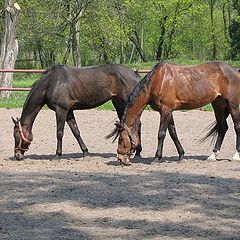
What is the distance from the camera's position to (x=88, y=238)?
17.2 ft

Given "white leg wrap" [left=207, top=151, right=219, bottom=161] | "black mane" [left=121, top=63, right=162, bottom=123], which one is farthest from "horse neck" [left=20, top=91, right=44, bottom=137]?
"white leg wrap" [left=207, top=151, right=219, bottom=161]

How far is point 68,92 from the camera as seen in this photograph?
33.9ft

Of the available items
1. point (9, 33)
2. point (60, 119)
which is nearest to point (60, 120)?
point (60, 119)

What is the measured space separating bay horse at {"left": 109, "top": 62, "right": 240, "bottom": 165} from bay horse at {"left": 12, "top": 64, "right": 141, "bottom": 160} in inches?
33.3

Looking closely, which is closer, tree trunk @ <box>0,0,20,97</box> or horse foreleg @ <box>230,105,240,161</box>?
horse foreleg @ <box>230,105,240,161</box>

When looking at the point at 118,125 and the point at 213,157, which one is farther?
the point at 213,157

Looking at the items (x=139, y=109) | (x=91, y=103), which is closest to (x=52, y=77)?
(x=91, y=103)

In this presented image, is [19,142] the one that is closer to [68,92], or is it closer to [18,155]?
Answer: [18,155]

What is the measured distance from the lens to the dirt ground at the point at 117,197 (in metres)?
5.52

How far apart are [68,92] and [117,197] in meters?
3.80

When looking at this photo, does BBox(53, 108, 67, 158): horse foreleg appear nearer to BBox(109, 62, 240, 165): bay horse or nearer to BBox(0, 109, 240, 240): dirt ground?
BBox(0, 109, 240, 240): dirt ground

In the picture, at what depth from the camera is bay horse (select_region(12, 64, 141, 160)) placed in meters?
10.2

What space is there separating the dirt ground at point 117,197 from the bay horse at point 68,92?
49cm

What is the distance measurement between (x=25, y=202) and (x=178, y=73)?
408 cm
